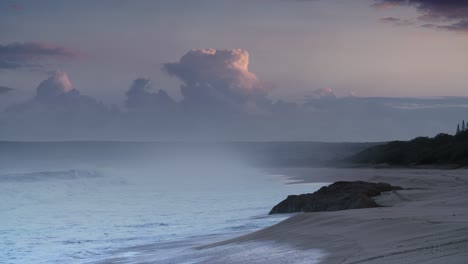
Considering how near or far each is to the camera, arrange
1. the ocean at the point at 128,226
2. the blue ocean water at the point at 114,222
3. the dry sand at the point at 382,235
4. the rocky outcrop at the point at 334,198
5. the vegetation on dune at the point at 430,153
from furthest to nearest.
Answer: the vegetation on dune at the point at 430,153 → the rocky outcrop at the point at 334,198 → the blue ocean water at the point at 114,222 → the ocean at the point at 128,226 → the dry sand at the point at 382,235

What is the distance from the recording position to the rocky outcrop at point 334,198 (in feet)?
43.0

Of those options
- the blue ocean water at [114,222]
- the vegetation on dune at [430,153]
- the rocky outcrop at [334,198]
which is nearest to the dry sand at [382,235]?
the rocky outcrop at [334,198]

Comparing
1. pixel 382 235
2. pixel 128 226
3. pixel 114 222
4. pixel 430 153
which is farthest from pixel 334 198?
pixel 430 153

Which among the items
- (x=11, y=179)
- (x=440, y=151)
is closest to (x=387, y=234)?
(x=440, y=151)

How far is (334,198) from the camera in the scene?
13.8 metres

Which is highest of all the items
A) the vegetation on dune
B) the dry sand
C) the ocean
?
the vegetation on dune

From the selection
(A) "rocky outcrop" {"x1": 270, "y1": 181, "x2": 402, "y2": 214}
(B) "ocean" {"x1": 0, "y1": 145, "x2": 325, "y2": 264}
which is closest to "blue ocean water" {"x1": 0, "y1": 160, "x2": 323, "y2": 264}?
(B) "ocean" {"x1": 0, "y1": 145, "x2": 325, "y2": 264}

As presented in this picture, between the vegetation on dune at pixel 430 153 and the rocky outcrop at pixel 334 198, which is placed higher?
the vegetation on dune at pixel 430 153

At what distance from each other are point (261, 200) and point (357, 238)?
1212 centimetres

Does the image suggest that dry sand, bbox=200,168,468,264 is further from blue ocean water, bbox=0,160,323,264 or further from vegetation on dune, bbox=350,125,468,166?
vegetation on dune, bbox=350,125,468,166

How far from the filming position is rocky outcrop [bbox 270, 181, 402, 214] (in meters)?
13.1

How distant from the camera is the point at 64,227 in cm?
1408

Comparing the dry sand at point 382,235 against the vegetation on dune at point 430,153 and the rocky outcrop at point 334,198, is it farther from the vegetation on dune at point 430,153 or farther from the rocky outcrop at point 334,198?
the vegetation on dune at point 430,153

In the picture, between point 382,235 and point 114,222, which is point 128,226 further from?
point 382,235
